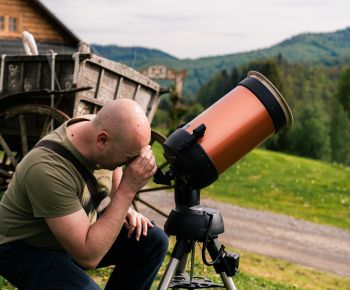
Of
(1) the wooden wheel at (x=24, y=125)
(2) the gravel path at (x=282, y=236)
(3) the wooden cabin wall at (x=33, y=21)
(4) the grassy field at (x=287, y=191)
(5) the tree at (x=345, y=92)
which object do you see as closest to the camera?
(1) the wooden wheel at (x=24, y=125)

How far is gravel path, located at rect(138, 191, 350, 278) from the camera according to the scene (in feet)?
30.7

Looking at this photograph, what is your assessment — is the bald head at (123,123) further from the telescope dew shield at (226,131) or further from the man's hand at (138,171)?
the telescope dew shield at (226,131)

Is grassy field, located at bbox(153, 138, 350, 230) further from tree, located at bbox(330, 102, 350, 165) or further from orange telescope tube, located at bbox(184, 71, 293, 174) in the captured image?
tree, located at bbox(330, 102, 350, 165)

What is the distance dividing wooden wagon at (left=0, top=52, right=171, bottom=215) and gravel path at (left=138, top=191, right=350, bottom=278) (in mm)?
3166

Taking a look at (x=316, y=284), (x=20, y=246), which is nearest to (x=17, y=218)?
(x=20, y=246)

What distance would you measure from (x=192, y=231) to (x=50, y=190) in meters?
0.82

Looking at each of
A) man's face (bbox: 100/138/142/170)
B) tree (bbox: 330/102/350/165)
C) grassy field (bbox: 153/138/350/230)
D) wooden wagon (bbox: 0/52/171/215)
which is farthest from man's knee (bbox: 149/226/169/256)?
tree (bbox: 330/102/350/165)

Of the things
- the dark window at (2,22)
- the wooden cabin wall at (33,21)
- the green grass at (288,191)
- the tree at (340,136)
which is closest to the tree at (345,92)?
the tree at (340,136)

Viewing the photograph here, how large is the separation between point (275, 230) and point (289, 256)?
1.93m

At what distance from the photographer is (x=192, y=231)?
333 cm

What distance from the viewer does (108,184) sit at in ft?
11.0

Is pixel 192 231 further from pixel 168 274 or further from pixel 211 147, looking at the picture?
pixel 211 147

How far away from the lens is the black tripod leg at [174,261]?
132 inches

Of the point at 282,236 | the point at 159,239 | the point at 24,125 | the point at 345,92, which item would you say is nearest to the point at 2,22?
the point at 282,236
